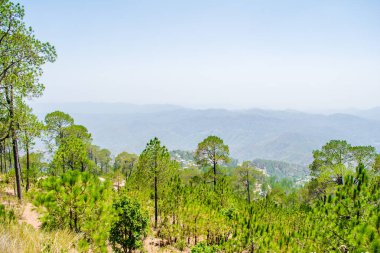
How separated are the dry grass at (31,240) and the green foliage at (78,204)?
0.57 meters

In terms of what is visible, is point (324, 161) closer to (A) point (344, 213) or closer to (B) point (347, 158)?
(B) point (347, 158)

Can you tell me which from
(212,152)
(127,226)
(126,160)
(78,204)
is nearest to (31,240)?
(78,204)

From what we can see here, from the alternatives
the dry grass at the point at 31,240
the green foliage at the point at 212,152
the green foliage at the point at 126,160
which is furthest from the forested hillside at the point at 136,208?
the green foliage at the point at 126,160

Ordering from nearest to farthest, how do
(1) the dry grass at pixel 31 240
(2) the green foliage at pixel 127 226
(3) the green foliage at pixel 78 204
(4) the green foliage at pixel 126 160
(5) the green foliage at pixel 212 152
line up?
(1) the dry grass at pixel 31 240
(3) the green foliage at pixel 78 204
(2) the green foliage at pixel 127 226
(5) the green foliage at pixel 212 152
(4) the green foliage at pixel 126 160

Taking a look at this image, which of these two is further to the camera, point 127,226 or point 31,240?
point 127,226

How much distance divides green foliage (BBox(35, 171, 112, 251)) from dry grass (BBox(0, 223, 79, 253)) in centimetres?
57

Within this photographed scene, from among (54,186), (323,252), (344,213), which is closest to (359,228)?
(344,213)

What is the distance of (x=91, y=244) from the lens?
34.6ft

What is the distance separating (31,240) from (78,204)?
1.78 meters

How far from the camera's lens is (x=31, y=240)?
8.62 m

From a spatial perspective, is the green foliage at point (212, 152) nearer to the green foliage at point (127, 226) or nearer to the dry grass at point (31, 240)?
the green foliage at point (127, 226)

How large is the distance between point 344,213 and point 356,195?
0.98 meters

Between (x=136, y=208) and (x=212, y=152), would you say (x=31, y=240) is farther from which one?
(x=212, y=152)

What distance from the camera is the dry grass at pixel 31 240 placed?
7.99m
